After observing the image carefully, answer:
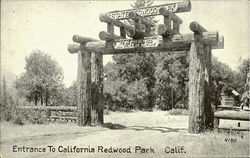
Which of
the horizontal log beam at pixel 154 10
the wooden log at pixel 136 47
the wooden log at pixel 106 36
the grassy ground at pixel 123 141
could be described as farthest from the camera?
the wooden log at pixel 106 36

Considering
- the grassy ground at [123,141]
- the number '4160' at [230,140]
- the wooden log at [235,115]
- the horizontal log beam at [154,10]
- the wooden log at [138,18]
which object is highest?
the horizontal log beam at [154,10]

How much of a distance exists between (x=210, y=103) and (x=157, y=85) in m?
18.6

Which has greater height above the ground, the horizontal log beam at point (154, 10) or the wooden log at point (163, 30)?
the horizontal log beam at point (154, 10)

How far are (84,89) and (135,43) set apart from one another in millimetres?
2824

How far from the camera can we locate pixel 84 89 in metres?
12.0

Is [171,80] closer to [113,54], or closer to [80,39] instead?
[113,54]

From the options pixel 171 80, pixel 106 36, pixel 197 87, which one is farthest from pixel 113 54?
pixel 171 80

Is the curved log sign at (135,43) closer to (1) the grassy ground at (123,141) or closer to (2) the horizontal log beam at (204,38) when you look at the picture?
(2) the horizontal log beam at (204,38)

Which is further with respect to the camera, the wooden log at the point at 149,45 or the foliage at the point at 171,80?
the foliage at the point at 171,80

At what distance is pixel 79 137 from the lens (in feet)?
32.1

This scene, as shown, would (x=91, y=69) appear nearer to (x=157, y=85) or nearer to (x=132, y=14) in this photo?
(x=132, y=14)

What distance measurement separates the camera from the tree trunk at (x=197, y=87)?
9641 mm

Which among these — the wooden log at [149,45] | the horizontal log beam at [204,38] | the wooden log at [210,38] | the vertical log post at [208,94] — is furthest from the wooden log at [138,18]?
the vertical log post at [208,94]

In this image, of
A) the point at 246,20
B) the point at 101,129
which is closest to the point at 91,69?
the point at 101,129
